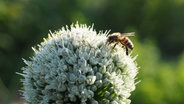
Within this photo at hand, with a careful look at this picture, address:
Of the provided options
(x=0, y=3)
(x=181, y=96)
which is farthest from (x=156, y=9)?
(x=0, y=3)

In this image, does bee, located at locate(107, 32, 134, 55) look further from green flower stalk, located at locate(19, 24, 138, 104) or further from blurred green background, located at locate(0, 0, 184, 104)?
blurred green background, located at locate(0, 0, 184, 104)

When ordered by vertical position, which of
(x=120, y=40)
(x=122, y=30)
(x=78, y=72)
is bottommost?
(x=78, y=72)

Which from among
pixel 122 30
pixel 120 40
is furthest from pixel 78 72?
pixel 122 30

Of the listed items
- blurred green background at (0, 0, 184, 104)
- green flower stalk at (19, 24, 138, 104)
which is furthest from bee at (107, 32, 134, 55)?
blurred green background at (0, 0, 184, 104)

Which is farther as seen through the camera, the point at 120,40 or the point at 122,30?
the point at 122,30

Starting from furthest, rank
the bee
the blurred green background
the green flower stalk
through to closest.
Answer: the blurred green background → the bee → the green flower stalk

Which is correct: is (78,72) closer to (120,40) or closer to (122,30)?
(120,40)

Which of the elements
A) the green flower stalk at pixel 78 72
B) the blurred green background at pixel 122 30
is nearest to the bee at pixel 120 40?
the green flower stalk at pixel 78 72
